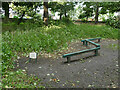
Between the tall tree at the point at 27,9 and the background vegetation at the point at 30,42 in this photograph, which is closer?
the background vegetation at the point at 30,42

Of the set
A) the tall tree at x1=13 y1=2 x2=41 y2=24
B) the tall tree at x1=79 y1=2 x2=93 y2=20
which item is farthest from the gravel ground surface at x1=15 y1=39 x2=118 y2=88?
the tall tree at x1=79 y1=2 x2=93 y2=20

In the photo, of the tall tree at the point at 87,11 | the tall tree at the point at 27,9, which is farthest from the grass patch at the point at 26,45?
the tall tree at the point at 87,11

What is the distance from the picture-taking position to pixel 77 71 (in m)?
4.73

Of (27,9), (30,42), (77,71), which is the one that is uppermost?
(27,9)

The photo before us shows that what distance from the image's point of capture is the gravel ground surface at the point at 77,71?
3945 millimetres

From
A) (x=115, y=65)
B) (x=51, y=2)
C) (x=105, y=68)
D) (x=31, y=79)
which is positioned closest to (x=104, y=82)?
(x=105, y=68)

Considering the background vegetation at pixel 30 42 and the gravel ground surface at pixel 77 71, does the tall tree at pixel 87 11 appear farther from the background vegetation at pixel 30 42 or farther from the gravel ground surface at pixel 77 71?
the gravel ground surface at pixel 77 71

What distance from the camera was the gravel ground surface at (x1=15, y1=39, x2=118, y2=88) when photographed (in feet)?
12.9

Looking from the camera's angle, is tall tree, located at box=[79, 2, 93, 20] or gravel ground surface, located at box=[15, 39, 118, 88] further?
tall tree, located at box=[79, 2, 93, 20]

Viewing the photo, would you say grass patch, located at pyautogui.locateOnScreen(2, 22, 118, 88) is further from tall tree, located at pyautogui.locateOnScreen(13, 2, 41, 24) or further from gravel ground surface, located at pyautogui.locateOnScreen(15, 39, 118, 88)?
tall tree, located at pyautogui.locateOnScreen(13, 2, 41, 24)

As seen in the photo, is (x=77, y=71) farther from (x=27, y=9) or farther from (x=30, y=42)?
(x=27, y=9)

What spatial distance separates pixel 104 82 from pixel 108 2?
14.1 metres

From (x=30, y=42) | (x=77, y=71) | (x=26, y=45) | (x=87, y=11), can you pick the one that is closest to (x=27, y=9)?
(x=30, y=42)

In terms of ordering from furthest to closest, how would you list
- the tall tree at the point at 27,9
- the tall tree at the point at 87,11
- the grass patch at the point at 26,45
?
1. the tall tree at the point at 87,11
2. the tall tree at the point at 27,9
3. the grass patch at the point at 26,45
